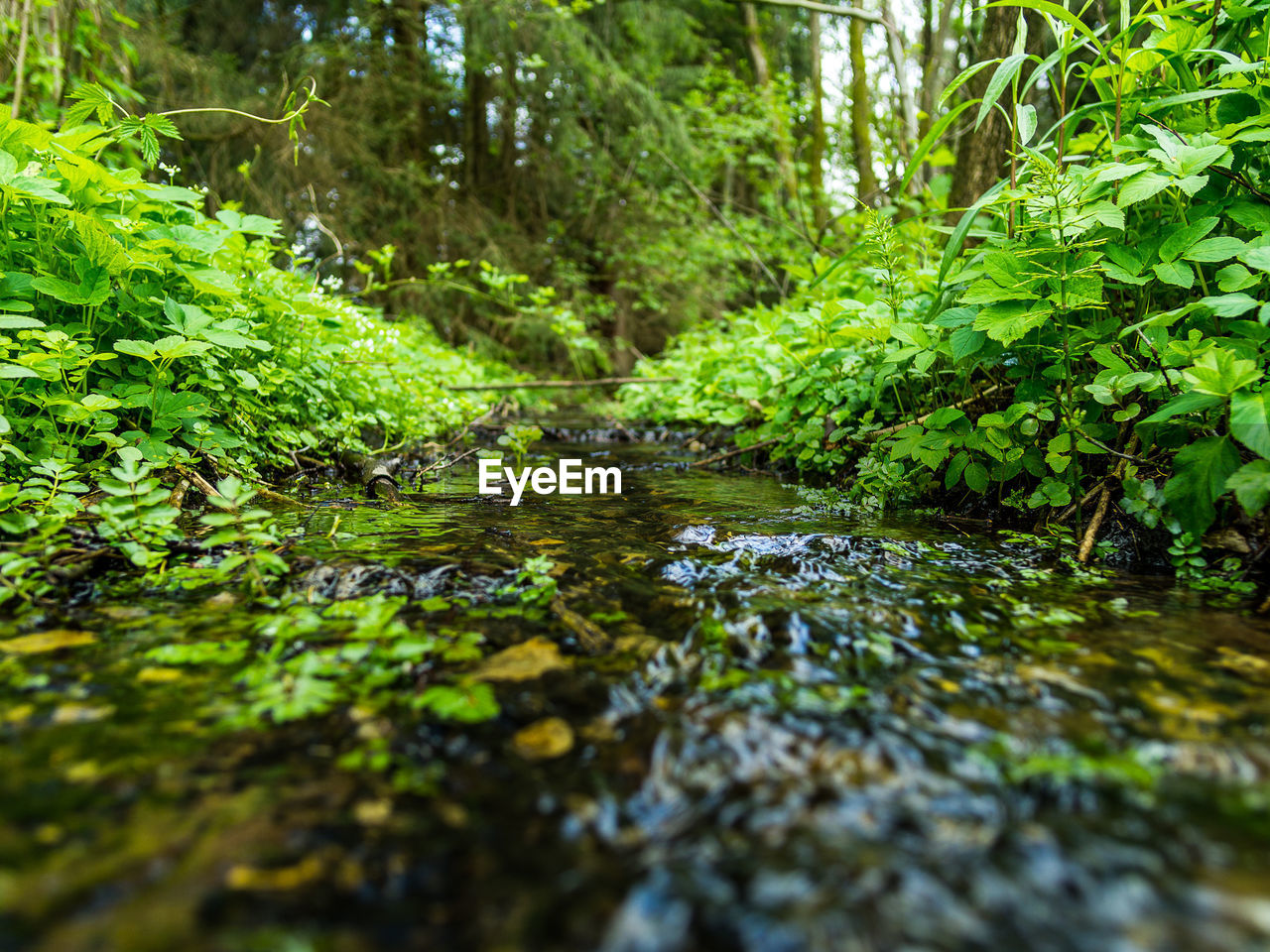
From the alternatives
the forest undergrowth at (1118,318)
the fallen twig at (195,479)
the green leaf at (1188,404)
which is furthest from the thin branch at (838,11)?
the fallen twig at (195,479)

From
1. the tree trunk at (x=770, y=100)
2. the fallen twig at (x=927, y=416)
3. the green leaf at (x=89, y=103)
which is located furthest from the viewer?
the tree trunk at (x=770, y=100)

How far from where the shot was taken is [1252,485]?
150 centimetres

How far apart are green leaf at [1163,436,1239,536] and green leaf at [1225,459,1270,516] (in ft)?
0.31

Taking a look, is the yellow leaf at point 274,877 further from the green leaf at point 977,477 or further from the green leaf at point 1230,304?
the green leaf at point 977,477

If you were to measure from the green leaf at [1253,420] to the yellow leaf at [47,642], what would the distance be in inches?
99.9

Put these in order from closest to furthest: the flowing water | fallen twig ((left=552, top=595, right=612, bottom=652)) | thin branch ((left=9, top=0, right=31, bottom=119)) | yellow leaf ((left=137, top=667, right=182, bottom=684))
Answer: the flowing water, yellow leaf ((left=137, top=667, right=182, bottom=684)), fallen twig ((left=552, top=595, right=612, bottom=652)), thin branch ((left=9, top=0, right=31, bottom=119))

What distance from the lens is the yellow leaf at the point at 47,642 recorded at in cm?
123

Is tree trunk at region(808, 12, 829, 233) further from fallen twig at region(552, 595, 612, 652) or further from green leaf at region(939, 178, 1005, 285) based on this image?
fallen twig at region(552, 595, 612, 652)

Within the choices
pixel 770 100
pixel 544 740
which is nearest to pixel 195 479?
pixel 544 740

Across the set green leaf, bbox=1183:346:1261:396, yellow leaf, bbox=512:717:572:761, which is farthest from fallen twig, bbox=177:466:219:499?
green leaf, bbox=1183:346:1261:396

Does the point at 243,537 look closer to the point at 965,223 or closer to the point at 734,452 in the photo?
the point at 965,223

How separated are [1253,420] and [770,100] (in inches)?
449

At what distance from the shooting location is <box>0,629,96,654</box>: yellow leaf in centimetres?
123

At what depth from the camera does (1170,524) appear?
184 cm
